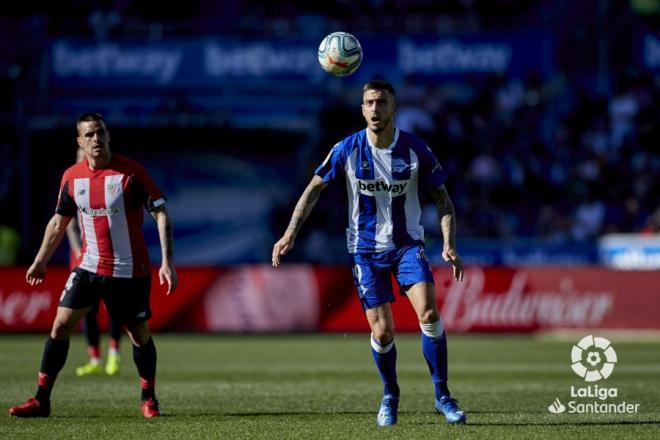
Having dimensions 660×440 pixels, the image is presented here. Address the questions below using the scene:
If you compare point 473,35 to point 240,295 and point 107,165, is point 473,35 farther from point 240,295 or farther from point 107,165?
point 107,165

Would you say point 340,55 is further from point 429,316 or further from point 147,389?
point 147,389

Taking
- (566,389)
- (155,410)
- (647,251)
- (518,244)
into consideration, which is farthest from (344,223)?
(155,410)

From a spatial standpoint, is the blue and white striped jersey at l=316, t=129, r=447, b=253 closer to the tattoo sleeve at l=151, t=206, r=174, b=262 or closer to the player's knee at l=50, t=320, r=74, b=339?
the tattoo sleeve at l=151, t=206, r=174, b=262

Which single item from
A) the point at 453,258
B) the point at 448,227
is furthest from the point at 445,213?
the point at 453,258

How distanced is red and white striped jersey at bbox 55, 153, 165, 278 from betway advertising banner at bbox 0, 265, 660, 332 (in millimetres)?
11392

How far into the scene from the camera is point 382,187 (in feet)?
29.9

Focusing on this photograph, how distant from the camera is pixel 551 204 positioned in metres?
26.2

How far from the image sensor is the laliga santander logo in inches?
535

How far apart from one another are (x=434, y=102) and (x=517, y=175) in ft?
8.50

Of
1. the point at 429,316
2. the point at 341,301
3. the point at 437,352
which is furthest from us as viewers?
the point at 341,301

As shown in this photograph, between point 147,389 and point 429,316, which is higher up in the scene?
point 429,316

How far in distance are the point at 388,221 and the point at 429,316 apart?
2.62 feet

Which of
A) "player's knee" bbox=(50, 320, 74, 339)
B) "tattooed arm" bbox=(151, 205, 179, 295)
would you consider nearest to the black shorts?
"player's knee" bbox=(50, 320, 74, 339)

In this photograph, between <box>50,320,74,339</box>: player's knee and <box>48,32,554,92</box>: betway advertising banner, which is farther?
<box>48,32,554,92</box>: betway advertising banner
